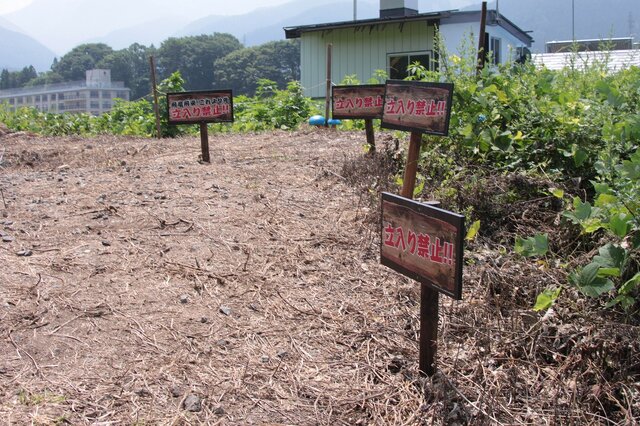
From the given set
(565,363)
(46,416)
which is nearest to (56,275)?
(46,416)

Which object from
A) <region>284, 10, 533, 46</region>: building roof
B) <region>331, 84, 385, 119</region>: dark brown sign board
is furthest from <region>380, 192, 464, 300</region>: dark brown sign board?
<region>284, 10, 533, 46</region>: building roof

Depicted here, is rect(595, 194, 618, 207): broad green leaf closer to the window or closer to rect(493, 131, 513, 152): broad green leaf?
rect(493, 131, 513, 152): broad green leaf

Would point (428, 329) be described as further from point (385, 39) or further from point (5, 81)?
point (5, 81)

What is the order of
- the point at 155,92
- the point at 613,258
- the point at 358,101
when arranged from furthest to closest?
1. the point at 155,92
2. the point at 358,101
3. the point at 613,258

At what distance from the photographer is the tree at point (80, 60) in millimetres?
58500

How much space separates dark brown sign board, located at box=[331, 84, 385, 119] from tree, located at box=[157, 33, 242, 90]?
38.5 meters

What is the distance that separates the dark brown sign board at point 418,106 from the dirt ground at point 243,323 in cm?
77

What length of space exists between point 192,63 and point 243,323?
4633cm

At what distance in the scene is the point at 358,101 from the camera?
302 inches

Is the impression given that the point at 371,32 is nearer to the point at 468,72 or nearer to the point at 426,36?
the point at 426,36

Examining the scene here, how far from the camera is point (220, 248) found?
4961 mm

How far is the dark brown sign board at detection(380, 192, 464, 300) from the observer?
3012 millimetres

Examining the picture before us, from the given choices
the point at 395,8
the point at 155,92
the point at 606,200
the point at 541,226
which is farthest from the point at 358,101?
the point at 395,8

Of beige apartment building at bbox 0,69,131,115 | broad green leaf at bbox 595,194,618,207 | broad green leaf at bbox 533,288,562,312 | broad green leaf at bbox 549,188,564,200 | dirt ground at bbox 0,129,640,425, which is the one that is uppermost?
beige apartment building at bbox 0,69,131,115
